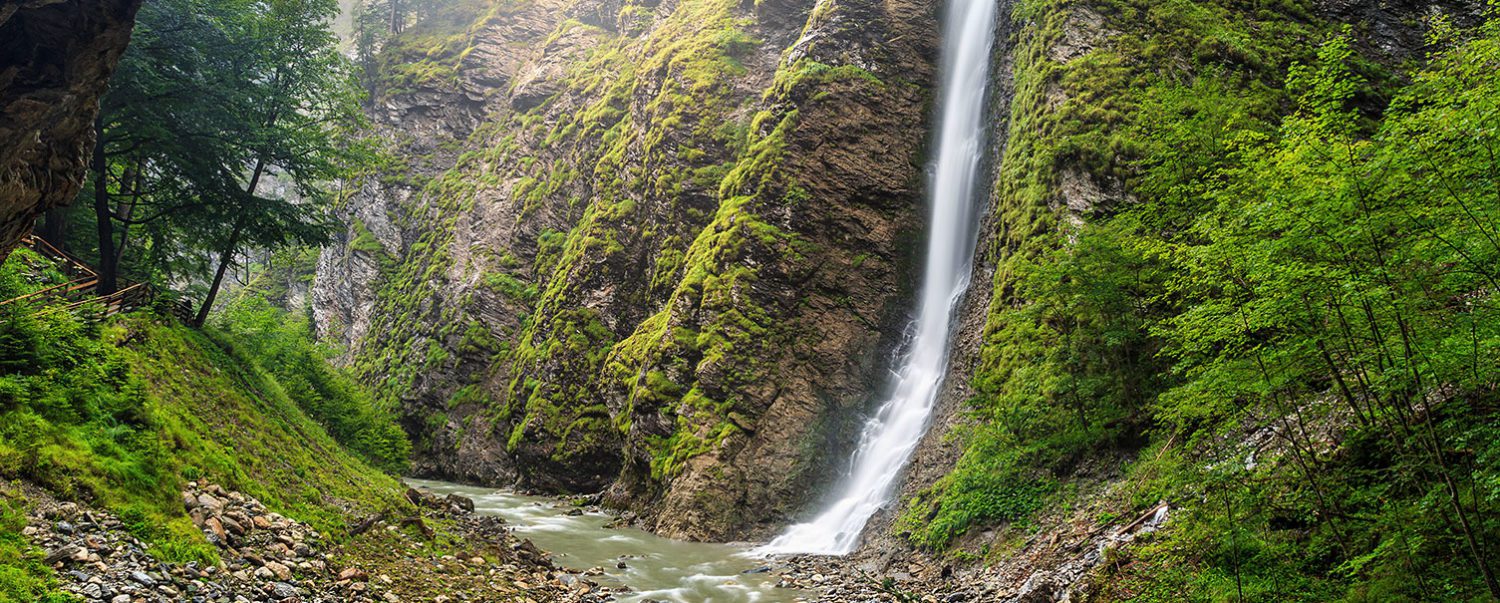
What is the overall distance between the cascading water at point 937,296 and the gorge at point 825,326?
7.1 inches

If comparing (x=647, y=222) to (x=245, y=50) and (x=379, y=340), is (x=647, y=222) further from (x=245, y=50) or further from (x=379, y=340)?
(x=379, y=340)

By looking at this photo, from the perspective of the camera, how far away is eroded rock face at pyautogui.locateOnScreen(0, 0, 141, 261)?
659cm

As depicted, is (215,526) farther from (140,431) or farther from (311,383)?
(311,383)

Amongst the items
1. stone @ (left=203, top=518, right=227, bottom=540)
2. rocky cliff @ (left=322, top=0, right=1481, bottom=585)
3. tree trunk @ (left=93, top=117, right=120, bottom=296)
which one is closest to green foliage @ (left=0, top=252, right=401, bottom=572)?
stone @ (left=203, top=518, right=227, bottom=540)

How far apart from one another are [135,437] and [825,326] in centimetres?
1840

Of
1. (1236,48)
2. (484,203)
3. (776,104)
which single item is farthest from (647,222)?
(1236,48)

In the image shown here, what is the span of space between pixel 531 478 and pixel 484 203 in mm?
23817

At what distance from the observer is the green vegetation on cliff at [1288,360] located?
5.72 m

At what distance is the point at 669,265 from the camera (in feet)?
97.8

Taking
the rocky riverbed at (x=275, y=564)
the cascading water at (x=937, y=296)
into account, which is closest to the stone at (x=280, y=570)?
the rocky riverbed at (x=275, y=564)

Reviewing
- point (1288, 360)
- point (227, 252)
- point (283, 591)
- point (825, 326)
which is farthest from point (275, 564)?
point (825, 326)

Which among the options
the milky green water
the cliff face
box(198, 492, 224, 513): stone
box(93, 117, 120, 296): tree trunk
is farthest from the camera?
the cliff face

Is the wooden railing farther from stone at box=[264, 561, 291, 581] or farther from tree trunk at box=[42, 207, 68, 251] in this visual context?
stone at box=[264, 561, 291, 581]

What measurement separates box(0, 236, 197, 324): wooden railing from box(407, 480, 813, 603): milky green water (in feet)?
30.8
